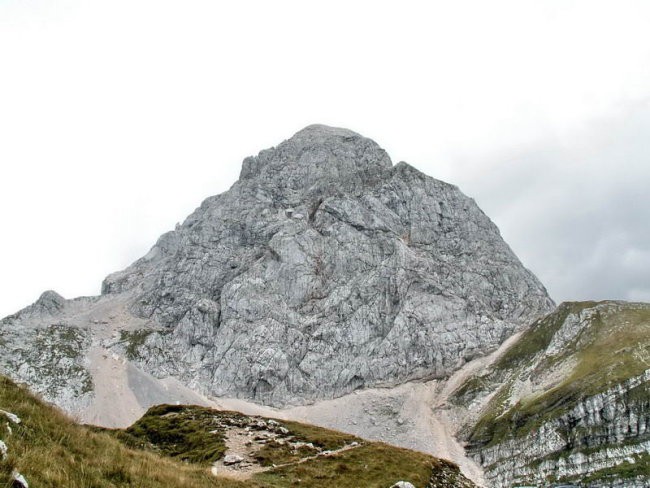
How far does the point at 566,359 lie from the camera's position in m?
147

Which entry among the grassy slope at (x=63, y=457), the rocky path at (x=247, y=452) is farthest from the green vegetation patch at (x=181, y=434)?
the grassy slope at (x=63, y=457)

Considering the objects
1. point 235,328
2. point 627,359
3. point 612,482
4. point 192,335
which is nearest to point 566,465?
point 612,482

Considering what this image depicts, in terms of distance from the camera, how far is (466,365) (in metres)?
176

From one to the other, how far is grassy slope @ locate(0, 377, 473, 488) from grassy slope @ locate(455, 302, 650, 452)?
102927 millimetres

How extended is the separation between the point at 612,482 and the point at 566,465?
1106 centimetres

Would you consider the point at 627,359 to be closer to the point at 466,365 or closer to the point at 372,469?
Answer: the point at 466,365

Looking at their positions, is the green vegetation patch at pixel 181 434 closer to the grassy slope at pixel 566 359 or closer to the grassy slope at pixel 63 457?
the grassy slope at pixel 63 457

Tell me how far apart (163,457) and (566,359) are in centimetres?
15594

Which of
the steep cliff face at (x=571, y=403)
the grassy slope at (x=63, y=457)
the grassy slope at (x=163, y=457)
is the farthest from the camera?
the steep cliff face at (x=571, y=403)

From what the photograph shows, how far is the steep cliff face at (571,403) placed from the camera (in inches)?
4365

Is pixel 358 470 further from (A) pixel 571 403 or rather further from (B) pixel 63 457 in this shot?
(A) pixel 571 403

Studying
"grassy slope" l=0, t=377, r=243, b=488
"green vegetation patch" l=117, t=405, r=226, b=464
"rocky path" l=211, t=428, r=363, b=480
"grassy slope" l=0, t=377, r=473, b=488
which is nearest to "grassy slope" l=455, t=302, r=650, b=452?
"grassy slope" l=0, t=377, r=473, b=488

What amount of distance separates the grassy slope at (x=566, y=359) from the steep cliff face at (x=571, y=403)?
291 mm

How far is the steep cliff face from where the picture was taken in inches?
4365
